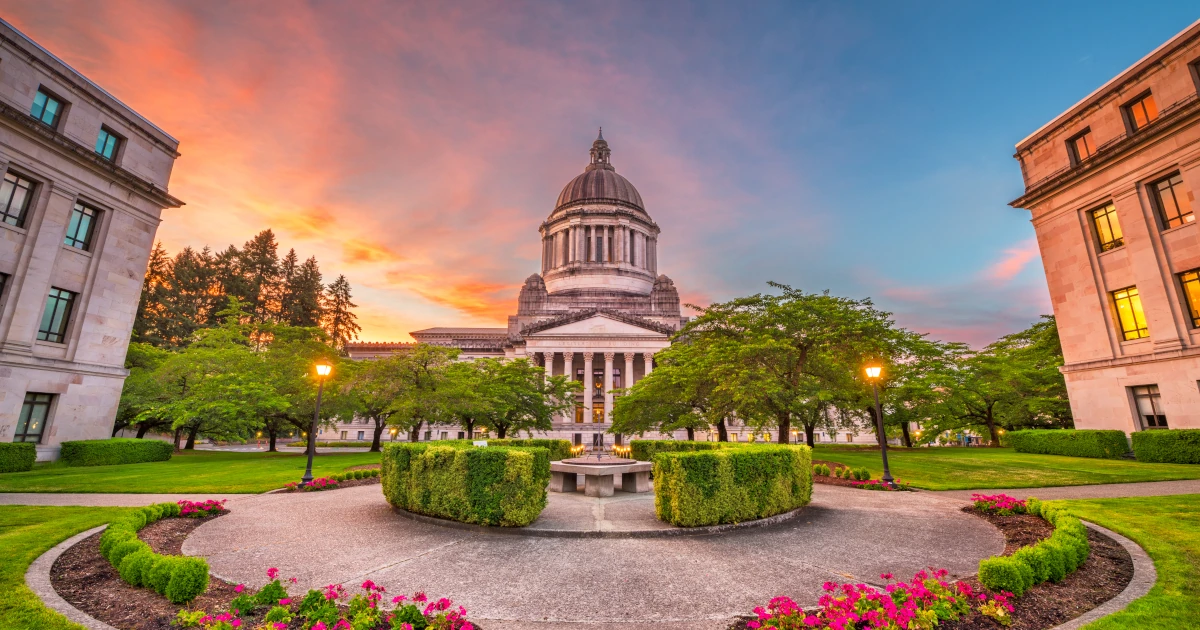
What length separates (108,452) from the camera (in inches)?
870

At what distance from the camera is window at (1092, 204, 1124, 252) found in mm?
23752

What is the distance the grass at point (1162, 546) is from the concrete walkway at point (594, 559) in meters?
1.90

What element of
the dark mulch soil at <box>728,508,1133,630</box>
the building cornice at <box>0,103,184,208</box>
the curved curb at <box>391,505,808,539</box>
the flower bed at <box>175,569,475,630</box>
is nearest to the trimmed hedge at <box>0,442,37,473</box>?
the building cornice at <box>0,103,184,208</box>

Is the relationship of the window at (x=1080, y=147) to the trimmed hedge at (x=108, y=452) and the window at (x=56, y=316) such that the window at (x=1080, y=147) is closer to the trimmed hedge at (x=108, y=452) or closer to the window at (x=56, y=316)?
the trimmed hedge at (x=108, y=452)

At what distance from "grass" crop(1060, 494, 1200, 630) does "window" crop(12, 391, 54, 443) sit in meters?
33.3

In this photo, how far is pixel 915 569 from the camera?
284 inches

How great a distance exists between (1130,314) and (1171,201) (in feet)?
17.2

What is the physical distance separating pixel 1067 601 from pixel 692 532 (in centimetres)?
542

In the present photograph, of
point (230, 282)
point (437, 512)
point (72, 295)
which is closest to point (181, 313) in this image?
point (230, 282)

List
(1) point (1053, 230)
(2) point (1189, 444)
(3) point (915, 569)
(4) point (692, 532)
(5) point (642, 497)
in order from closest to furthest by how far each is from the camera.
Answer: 1. (3) point (915, 569)
2. (4) point (692, 532)
3. (5) point (642, 497)
4. (2) point (1189, 444)
5. (1) point (1053, 230)

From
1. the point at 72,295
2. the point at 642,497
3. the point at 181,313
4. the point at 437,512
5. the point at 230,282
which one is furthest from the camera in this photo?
the point at 230,282

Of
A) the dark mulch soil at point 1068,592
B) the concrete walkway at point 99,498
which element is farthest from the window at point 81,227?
the dark mulch soil at point 1068,592

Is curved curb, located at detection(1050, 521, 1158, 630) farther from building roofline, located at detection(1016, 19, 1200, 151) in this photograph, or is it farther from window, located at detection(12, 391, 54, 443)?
window, located at detection(12, 391, 54, 443)

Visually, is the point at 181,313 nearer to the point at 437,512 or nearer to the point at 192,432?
the point at 192,432
